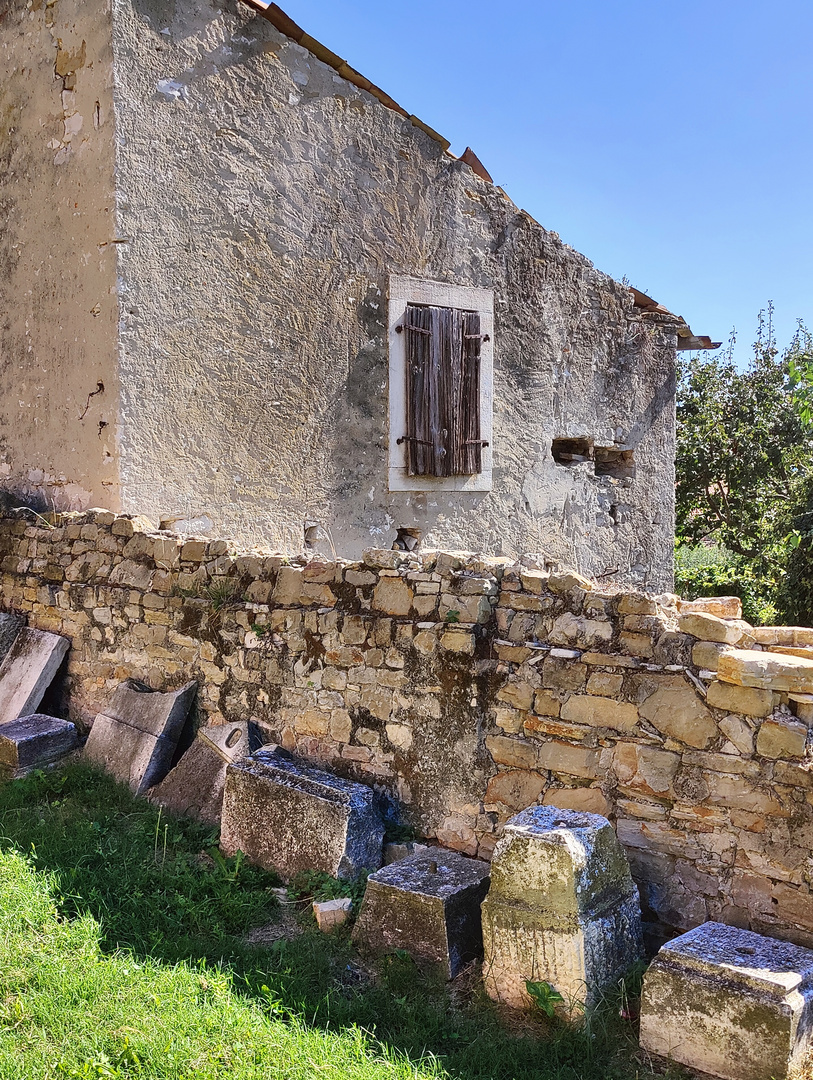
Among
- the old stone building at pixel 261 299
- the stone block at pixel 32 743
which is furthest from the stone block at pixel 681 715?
the old stone building at pixel 261 299

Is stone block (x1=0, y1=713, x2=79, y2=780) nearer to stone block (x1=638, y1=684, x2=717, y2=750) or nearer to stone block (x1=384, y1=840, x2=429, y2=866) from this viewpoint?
stone block (x1=384, y1=840, x2=429, y2=866)

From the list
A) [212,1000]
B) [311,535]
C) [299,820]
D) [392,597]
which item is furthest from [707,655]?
[311,535]

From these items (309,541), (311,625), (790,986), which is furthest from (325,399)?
(790,986)

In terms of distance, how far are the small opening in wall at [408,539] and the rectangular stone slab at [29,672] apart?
9.61 ft

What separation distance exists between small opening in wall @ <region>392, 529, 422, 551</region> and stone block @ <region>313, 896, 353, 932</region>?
4.39m

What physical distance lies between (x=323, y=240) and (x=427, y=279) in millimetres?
1063

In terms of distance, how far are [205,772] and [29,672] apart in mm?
2073

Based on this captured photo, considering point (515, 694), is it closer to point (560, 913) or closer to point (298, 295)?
point (560, 913)

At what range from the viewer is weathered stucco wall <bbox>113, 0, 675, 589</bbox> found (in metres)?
6.52

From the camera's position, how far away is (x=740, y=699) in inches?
128

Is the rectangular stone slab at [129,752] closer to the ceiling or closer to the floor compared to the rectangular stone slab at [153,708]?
closer to the floor

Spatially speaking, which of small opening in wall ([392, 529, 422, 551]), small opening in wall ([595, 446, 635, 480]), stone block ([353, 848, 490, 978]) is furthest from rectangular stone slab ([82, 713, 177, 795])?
small opening in wall ([595, 446, 635, 480])

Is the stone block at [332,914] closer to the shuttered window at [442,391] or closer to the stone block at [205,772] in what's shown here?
the stone block at [205,772]

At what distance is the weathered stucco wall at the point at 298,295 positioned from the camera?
6520 mm
